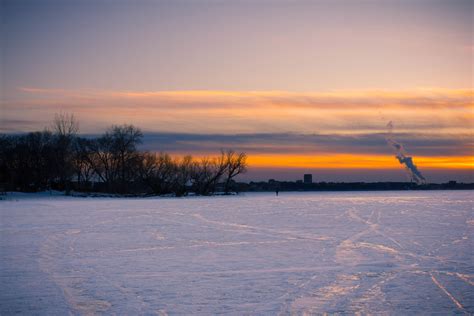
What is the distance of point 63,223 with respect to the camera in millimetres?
21438

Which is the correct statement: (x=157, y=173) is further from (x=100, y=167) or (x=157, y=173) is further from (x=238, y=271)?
(x=238, y=271)

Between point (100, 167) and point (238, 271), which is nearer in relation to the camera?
point (238, 271)

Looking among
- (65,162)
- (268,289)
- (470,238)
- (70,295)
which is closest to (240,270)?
(268,289)

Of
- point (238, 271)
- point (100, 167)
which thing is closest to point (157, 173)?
point (100, 167)

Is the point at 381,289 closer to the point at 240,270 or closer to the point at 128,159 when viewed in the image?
the point at 240,270

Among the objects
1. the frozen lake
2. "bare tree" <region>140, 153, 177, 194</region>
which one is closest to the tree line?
"bare tree" <region>140, 153, 177, 194</region>

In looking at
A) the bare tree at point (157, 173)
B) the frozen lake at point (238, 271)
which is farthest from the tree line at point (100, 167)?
the frozen lake at point (238, 271)

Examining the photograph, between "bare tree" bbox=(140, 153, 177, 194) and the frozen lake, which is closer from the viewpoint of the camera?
the frozen lake

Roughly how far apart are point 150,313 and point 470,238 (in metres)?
11.0

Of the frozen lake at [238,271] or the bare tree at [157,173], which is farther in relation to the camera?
the bare tree at [157,173]

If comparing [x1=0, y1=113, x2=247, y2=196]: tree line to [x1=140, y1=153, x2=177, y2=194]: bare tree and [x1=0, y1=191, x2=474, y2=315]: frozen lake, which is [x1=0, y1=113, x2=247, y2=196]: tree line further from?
[x1=0, y1=191, x2=474, y2=315]: frozen lake

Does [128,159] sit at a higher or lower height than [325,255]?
higher

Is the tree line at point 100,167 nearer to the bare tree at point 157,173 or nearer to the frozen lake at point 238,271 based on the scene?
the bare tree at point 157,173

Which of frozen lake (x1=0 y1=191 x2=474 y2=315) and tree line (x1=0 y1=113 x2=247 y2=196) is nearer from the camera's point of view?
frozen lake (x1=0 y1=191 x2=474 y2=315)
